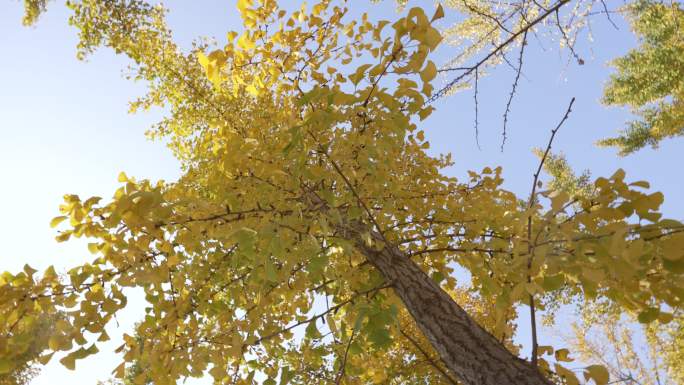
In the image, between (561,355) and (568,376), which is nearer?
(568,376)

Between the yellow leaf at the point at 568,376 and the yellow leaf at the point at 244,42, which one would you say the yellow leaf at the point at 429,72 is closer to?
the yellow leaf at the point at 244,42

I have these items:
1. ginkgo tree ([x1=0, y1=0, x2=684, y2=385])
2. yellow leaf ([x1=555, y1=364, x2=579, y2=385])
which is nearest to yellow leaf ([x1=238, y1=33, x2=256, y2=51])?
ginkgo tree ([x1=0, y1=0, x2=684, y2=385])

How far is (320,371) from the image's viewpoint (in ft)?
13.9

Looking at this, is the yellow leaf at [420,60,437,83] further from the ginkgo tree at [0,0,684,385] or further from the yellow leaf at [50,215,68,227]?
the yellow leaf at [50,215,68,227]

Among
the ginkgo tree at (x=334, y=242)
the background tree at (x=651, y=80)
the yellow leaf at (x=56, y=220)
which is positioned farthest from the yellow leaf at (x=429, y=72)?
the background tree at (x=651, y=80)

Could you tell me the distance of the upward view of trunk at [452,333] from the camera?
1.70 meters

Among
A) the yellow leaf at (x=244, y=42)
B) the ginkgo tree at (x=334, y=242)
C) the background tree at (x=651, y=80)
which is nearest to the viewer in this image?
the ginkgo tree at (x=334, y=242)

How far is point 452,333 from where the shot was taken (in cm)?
A: 190

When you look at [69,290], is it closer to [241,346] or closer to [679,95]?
[241,346]

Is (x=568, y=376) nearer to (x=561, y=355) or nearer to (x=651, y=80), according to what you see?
(x=561, y=355)

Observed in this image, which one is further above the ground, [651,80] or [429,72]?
[651,80]

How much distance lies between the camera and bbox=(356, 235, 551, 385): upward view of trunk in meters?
1.70

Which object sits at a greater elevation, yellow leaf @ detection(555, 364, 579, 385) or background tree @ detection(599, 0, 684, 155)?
background tree @ detection(599, 0, 684, 155)

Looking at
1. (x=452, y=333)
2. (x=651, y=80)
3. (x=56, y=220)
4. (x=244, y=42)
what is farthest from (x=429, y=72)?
(x=651, y=80)
